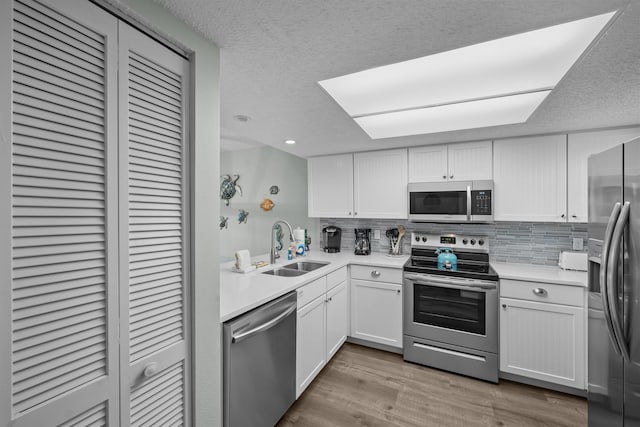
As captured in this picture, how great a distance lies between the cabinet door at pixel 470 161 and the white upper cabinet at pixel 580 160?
0.59 meters

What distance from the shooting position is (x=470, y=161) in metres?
2.67

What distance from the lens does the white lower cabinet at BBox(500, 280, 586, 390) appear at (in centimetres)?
207

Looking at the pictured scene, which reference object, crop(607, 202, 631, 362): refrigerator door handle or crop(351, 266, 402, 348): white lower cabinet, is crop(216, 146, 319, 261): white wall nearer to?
crop(351, 266, 402, 348): white lower cabinet

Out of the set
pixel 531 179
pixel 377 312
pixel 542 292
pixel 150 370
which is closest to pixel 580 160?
pixel 531 179

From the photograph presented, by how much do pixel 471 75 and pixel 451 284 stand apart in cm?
169

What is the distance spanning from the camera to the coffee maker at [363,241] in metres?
3.26

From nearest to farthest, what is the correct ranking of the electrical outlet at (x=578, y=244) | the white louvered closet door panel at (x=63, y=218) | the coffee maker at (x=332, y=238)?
the white louvered closet door panel at (x=63, y=218), the electrical outlet at (x=578, y=244), the coffee maker at (x=332, y=238)

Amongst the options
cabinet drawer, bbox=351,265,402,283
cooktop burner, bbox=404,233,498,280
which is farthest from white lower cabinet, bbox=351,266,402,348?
cooktop burner, bbox=404,233,498,280

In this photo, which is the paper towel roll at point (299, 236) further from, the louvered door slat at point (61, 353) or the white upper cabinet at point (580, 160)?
the white upper cabinet at point (580, 160)

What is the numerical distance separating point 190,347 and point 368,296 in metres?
1.95

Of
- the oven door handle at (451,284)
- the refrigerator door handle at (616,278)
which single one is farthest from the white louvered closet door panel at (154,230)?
the oven door handle at (451,284)

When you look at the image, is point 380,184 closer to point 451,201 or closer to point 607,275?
point 451,201

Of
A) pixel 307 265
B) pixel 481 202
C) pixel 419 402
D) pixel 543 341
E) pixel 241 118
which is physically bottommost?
pixel 419 402

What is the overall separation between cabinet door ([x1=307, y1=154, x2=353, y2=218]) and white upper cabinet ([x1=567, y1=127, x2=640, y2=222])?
78.5 inches
